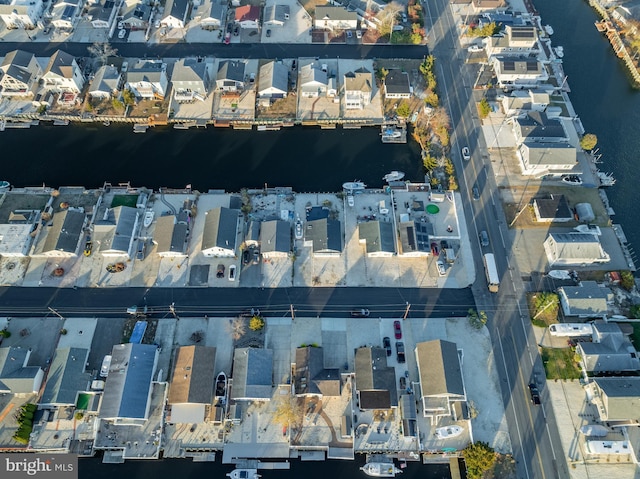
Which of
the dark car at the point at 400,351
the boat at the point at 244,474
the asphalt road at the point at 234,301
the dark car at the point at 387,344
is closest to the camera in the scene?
the boat at the point at 244,474

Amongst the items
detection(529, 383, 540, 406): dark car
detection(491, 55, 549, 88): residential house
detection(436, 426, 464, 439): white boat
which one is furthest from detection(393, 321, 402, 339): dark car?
detection(491, 55, 549, 88): residential house

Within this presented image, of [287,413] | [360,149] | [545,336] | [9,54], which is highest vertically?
[9,54]

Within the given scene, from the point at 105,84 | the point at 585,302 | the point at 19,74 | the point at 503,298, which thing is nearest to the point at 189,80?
the point at 105,84

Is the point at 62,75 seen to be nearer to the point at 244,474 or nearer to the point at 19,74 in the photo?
the point at 19,74

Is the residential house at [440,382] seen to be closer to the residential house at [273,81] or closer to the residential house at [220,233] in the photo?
the residential house at [220,233]

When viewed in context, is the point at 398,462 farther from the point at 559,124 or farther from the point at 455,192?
the point at 559,124

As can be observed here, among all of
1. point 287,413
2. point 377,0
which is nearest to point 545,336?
point 287,413

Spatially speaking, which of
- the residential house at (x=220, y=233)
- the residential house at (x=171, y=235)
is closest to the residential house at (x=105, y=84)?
the residential house at (x=171, y=235)

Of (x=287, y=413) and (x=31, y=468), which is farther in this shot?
(x=287, y=413)
